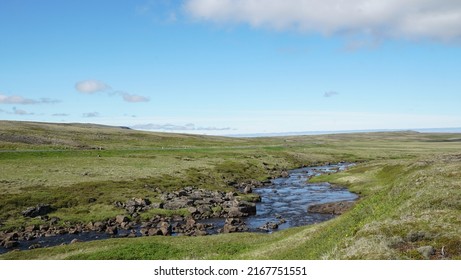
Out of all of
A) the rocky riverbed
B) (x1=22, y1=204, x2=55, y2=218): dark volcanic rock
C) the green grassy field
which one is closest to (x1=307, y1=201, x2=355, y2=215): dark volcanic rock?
the rocky riverbed

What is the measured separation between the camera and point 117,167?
89500 millimetres

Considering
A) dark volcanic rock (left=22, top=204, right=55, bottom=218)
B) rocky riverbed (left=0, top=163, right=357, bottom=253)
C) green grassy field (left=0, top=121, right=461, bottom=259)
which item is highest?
green grassy field (left=0, top=121, right=461, bottom=259)

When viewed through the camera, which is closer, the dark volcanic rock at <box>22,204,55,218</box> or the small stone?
the small stone

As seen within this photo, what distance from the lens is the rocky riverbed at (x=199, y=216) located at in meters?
45.4

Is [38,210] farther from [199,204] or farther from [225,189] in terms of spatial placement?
[225,189]

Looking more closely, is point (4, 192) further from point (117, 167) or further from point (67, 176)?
point (117, 167)

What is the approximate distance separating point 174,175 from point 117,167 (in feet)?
47.3

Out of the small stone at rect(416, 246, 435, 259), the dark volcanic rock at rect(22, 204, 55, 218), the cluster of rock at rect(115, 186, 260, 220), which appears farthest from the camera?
the cluster of rock at rect(115, 186, 260, 220)

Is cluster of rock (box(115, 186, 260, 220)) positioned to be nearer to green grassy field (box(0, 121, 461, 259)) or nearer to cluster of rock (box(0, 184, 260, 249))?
cluster of rock (box(0, 184, 260, 249))

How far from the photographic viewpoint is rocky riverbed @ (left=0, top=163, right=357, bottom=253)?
45438mm

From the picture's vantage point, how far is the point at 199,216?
2205 inches

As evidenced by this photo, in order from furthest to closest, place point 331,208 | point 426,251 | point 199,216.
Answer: point 331,208
point 199,216
point 426,251

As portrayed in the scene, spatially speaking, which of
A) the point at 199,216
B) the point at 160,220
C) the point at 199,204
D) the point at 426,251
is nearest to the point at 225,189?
the point at 199,204
